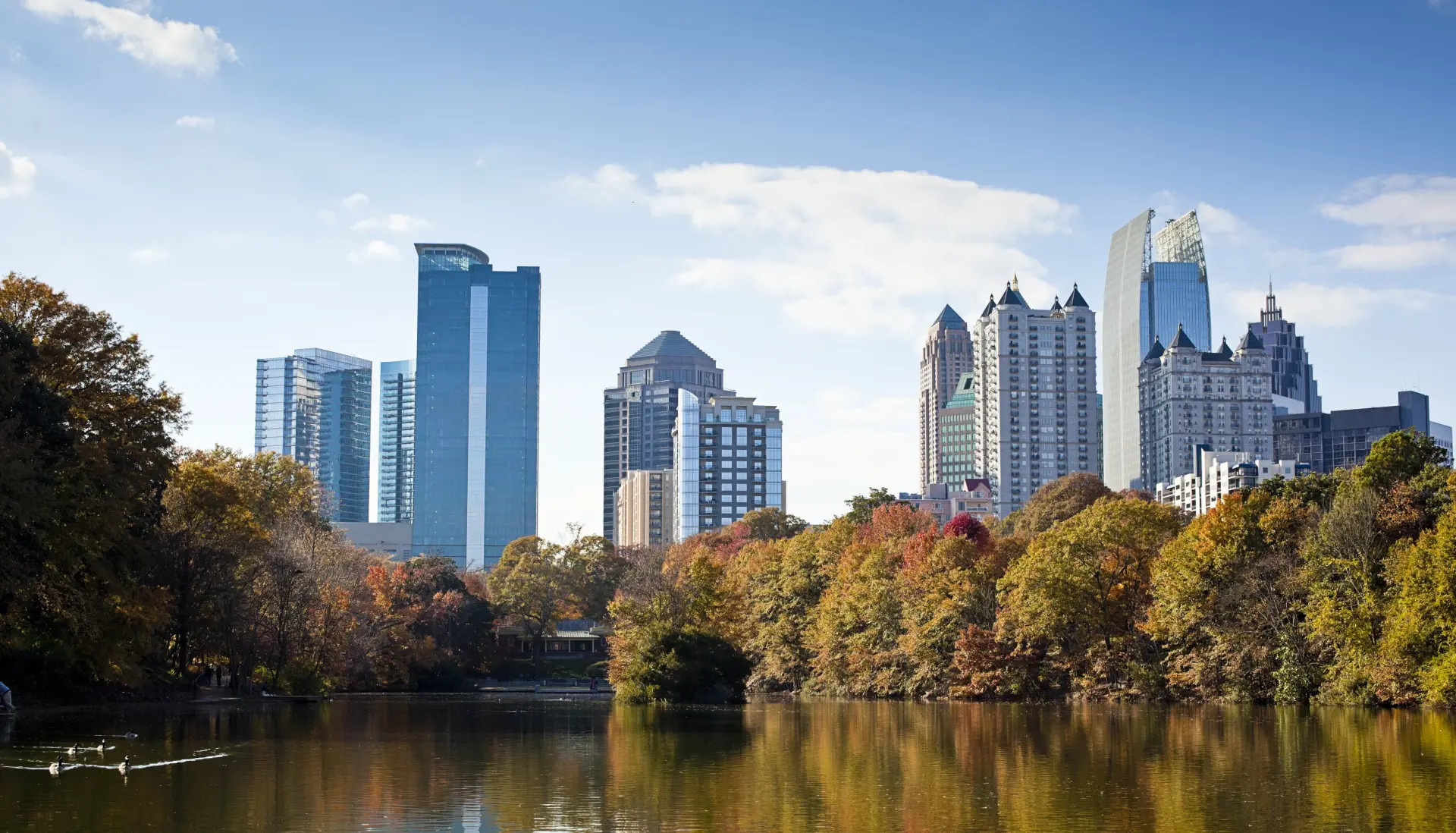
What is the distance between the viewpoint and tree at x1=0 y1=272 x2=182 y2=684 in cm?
4578

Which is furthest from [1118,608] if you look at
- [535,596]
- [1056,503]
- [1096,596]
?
[535,596]

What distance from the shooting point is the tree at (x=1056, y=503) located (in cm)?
12925

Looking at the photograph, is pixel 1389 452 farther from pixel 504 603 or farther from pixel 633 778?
pixel 504 603

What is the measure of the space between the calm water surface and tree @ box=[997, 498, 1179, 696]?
603 inches

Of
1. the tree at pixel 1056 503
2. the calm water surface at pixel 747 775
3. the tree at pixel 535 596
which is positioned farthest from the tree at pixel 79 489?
the tree at pixel 535 596

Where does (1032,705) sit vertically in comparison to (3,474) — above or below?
below

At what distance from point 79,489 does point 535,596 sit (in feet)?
325

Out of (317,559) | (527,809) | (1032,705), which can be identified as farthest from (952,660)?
(527,809)

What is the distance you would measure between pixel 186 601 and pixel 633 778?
42.3 m

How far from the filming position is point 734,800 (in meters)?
27.2

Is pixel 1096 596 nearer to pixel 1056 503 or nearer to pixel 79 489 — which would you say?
pixel 79 489

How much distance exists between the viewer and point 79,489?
49.1 m

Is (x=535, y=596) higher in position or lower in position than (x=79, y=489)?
lower

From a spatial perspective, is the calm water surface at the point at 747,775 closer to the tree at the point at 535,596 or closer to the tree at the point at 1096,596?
the tree at the point at 1096,596
